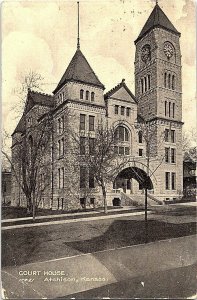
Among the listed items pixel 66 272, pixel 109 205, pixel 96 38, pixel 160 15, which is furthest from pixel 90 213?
pixel 160 15

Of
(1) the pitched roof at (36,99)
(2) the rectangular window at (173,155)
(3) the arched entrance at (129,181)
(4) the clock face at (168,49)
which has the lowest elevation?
(3) the arched entrance at (129,181)

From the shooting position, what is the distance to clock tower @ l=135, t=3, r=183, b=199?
13062mm

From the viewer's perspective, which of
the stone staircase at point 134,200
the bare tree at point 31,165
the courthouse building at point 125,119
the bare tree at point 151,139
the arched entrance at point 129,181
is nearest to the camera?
the bare tree at point 31,165

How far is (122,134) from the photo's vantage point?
19.6 metres

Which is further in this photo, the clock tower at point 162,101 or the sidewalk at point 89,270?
the clock tower at point 162,101

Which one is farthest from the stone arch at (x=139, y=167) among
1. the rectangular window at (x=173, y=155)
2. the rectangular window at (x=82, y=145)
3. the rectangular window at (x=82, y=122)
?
the rectangular window at (x=82, y=122)

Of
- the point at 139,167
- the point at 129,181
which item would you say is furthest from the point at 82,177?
the point at 129,181

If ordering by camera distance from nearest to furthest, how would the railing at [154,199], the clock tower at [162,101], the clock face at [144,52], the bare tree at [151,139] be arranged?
A: 1. the clock face at [144,52]
2. the clock tower at [162,101]
3. the railing at [154,199]
4. the bare tree at [151,139]

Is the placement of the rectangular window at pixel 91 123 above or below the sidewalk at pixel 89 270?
above

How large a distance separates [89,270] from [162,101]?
42.5 ft

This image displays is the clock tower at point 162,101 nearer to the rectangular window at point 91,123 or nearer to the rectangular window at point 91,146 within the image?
the rectangular window at point 91,123

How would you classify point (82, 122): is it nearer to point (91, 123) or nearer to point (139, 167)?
point (91, 123)

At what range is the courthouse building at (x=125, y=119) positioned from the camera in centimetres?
1264

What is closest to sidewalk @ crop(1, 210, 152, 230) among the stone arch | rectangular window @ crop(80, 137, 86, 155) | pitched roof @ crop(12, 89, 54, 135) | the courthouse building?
the courthouse building
